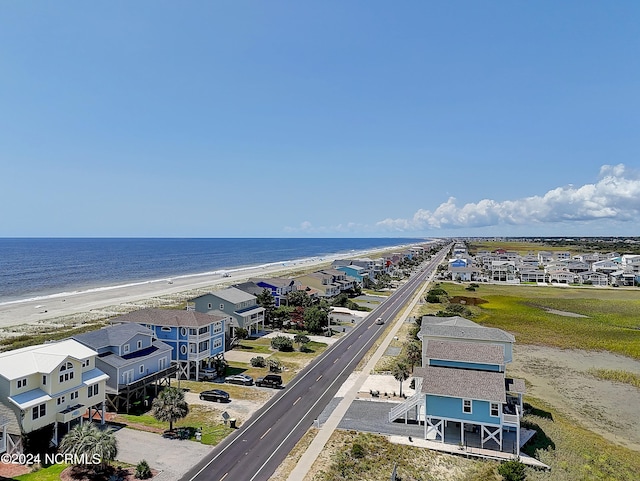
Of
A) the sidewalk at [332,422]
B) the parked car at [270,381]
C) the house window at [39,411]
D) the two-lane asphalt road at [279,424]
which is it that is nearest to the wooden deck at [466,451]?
the sidewalk at [332,422]

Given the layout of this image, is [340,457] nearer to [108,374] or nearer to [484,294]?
[108,374]

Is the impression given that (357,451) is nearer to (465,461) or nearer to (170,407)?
(465,461)

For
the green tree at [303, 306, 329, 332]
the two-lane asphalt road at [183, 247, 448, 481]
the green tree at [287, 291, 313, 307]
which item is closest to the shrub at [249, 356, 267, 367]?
the two-lane asphalt road at [183, 247, 448, 481]

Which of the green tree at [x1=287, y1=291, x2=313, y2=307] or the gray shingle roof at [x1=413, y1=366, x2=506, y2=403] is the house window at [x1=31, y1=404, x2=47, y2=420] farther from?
the green tree at [x1=287, y1=291, x2=313, y2=307]

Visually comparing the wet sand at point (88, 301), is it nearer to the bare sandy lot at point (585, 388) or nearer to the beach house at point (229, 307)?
the beach house at point (229, 307)

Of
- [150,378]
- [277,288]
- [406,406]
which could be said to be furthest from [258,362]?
[277,288]
